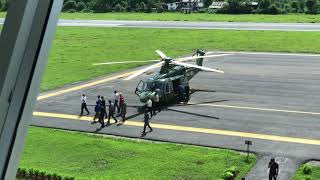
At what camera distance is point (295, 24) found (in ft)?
223

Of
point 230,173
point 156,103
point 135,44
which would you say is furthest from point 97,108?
point 135,44

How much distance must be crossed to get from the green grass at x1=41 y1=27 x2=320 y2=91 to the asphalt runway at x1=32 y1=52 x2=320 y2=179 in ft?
14.4

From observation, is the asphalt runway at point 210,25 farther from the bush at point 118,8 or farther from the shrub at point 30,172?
the shrub at point 30,172

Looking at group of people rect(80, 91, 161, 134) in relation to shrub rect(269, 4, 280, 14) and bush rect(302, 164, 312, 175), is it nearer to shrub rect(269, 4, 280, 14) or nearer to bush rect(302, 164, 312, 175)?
bush rect(302, 164, 312, 175)

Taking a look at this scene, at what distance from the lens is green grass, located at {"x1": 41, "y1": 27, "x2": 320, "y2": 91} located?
38719 mm

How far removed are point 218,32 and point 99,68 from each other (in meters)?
26.5

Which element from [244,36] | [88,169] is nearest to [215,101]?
[88,169]

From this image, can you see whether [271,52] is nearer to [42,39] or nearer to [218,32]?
[218,32]

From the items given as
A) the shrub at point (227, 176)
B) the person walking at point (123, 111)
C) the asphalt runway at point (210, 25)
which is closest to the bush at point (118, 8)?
the asphalt runway at point (210, 25)

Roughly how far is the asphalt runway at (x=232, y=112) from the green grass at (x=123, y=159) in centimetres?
127

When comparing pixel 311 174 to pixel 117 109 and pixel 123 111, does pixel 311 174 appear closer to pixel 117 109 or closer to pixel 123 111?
pixel 123 111

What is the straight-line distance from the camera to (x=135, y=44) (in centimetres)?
5334

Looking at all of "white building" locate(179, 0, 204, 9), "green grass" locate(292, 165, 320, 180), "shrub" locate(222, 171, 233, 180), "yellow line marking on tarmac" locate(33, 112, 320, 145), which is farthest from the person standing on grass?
"white building" locate(179, 0, 204, 9)

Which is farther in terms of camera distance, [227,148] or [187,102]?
[187,102]
